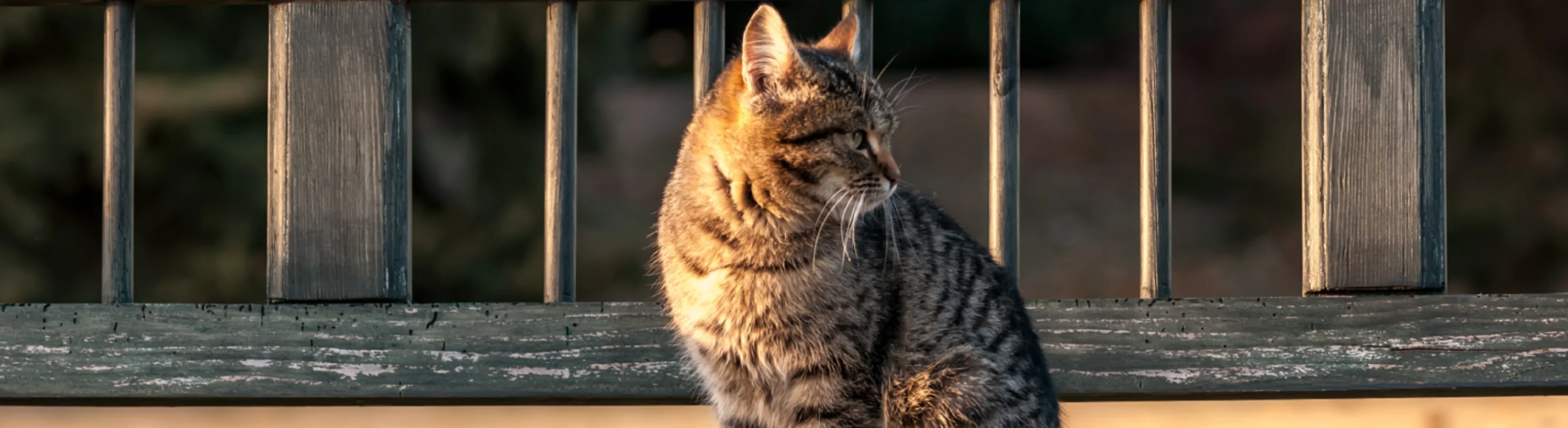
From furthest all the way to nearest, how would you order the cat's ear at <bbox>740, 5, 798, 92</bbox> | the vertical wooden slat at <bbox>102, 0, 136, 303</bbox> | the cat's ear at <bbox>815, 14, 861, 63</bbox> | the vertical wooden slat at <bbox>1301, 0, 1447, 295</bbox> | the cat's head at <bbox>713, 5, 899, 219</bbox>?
the vertical wooden slat at <bbox>102, 0, 136, 303</bbox>, the vertical wooden slat at <bbox>1301, 0, 1447, 295</bbox>, the cat's ear at <bbox>815, 14, 861, 63</bbox>, the cat's head at <bbox>713, 5, 899, 219</bbox>, the cat's ear at <bbox>740, 5, 798, 92</bbox>

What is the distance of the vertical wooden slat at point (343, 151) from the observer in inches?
118

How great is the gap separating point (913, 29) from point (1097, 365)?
534 centimetres

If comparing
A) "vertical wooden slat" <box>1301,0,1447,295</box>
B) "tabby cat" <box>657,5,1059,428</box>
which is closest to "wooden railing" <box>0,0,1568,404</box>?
"vertical wooden slat" <box>1301,0,1447,295</box>

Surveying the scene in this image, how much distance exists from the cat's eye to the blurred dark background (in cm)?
67

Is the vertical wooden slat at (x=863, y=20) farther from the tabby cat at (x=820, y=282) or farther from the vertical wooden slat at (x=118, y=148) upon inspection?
the vertical wooden slat at (x=118, y=148)

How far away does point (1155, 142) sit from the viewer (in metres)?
2.95

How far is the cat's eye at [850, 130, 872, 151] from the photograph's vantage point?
2611mm

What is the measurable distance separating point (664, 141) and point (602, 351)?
6986mm

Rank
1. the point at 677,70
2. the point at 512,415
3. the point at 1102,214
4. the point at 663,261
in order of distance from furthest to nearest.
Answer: the point at 1102,214 → the point at 677,70 → the point at 512,415 → the point at 663,261

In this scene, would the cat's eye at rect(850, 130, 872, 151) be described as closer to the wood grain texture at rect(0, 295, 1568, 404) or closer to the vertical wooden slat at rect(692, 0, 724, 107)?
the vertical wooden slat at rect(692, 0, 724, 107)

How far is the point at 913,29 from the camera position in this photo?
8.12 metres

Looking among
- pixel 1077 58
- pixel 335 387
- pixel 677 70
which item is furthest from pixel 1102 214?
pixel 335 387

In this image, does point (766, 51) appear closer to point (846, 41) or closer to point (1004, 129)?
point (846, 41)

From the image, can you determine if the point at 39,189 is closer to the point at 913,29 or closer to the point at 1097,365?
the point at 1097,365
